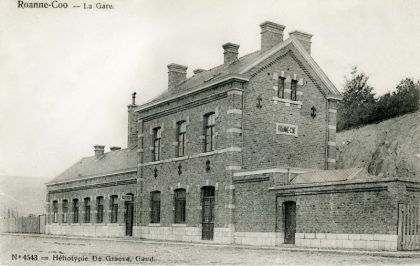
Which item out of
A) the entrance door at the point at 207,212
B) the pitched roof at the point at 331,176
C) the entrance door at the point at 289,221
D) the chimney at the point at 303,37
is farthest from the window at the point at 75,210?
the pitched roof at the point at 331,176

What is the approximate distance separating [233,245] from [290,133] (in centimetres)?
601

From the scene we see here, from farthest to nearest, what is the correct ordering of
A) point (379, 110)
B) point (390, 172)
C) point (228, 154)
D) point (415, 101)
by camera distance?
1. point (379, 110)
2. point (415, 101)
3. point (390, 172)
4. point (228, 154)

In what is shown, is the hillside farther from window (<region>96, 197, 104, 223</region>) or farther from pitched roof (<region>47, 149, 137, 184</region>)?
window (<region>96, 197, 104, 223</region>)

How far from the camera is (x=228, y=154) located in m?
24.0

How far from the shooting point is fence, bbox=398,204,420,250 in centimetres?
1734

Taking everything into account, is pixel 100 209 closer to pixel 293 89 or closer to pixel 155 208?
pixel 155 208

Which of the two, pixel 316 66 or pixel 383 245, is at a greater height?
pixel 316 66

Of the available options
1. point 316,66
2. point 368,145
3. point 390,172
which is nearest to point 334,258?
point 316,66

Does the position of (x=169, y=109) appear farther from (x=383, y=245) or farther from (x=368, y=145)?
(x=368, y=145)

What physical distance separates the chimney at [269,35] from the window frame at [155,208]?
364 inches

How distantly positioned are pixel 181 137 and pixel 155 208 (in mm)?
4233

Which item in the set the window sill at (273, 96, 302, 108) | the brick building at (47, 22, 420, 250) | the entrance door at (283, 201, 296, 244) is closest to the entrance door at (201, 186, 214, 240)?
the brick building at (47, 22, 420, 250)

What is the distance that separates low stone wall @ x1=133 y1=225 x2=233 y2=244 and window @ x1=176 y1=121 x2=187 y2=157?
3585 mm

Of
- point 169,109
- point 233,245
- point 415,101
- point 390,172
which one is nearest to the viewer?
point 233,245
